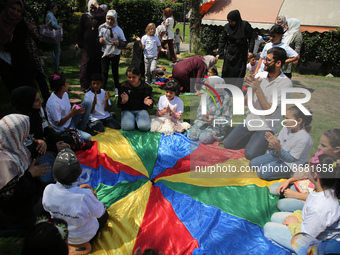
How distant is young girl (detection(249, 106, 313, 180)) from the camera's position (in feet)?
11.0

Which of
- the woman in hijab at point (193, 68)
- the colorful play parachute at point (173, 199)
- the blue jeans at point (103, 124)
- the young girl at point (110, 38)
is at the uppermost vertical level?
the young girl at point (110, 38)

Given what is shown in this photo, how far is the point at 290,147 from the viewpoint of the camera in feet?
11.3

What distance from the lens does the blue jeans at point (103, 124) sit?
4570mm

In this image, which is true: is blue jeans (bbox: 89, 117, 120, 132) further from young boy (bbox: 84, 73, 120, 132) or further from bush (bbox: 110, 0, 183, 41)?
bush (bbox: 110, 0, 183, 41)

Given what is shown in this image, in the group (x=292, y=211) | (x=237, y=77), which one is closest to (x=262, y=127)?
(x=292, y=211)

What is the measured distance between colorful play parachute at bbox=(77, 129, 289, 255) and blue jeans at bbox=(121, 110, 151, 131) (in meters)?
0.24

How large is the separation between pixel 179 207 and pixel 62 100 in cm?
241

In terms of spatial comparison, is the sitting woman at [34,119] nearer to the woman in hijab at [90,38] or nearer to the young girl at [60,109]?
the young girl at [60,109]

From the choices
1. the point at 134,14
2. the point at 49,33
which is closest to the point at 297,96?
the point at 49,33

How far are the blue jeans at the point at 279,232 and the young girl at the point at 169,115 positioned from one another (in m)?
2.36

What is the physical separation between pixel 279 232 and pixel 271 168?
42.7 inches

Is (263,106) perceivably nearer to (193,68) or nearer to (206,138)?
(206,138)

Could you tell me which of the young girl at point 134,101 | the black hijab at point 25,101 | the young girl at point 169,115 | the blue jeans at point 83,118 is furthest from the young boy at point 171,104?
the black hijab at point 25,101

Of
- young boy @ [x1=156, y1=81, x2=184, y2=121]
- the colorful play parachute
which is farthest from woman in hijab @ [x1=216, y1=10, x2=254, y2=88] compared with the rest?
the colorful play parachute
